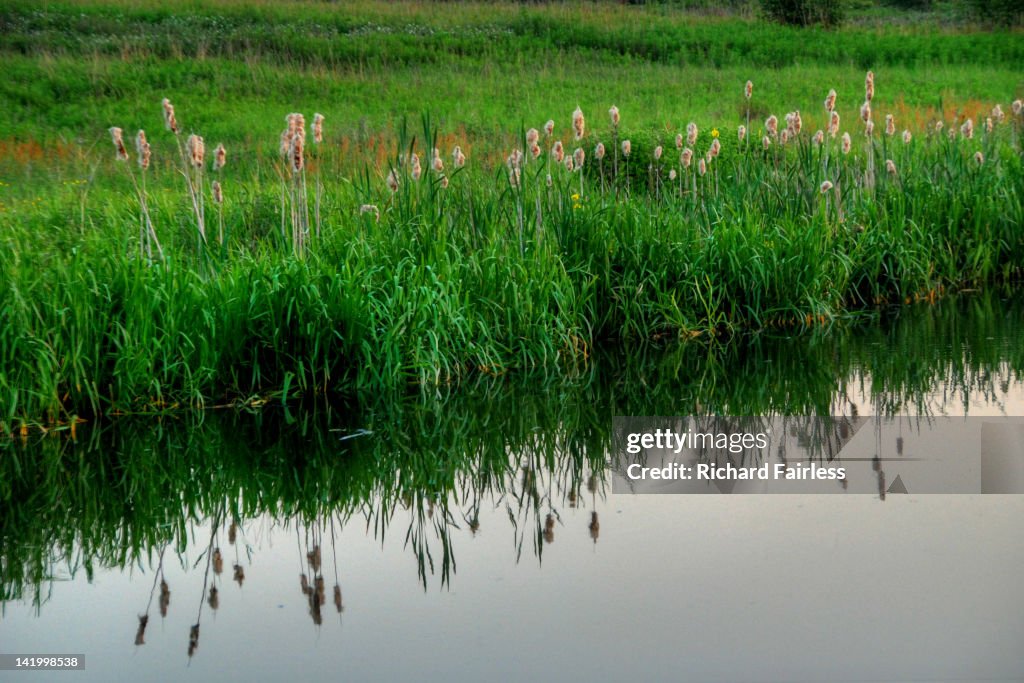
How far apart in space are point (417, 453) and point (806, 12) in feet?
95.7

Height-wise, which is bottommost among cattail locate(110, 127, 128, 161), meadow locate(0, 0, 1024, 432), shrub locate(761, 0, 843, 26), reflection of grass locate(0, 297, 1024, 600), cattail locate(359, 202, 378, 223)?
reflection of grass locate(0, 297, 1024, 600)

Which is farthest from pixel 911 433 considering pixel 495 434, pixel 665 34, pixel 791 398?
pixel 665 34

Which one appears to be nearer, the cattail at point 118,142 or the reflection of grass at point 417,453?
the reflection of grass at point 417,453

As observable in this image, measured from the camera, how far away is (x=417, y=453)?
4.72 metres

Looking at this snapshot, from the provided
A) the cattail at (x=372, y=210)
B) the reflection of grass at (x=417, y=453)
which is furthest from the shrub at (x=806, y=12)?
the cattail at (x=372, y=210)

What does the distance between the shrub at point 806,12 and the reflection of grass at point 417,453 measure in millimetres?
26440

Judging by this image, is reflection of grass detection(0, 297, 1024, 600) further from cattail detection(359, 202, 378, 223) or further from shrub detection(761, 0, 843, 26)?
shrub detection(761, 0, 843, 26)

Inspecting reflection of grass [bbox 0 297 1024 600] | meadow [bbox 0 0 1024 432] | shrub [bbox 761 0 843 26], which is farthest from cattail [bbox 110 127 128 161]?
shrub [bbox 761 0 843 26]

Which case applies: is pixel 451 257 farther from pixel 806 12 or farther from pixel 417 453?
pixel 806 12

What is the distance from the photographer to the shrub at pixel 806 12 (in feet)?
101

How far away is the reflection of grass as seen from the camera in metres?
3.88

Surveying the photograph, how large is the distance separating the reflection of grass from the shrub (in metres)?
26.4

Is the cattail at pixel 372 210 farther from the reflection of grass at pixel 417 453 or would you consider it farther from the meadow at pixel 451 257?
the reflection of grass at pixel 417 453

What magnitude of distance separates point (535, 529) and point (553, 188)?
138 inches
